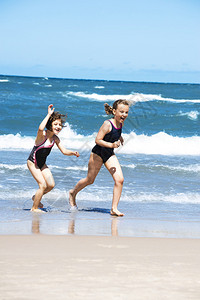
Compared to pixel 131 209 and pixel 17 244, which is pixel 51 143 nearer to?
Result: pixel 131 209

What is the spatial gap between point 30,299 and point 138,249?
151cm

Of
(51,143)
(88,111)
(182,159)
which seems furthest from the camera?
(88,111)

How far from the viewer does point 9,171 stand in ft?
31.6

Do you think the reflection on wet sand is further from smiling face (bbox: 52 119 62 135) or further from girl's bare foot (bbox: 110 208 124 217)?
smiling face (bbox: 52 119 62 135)

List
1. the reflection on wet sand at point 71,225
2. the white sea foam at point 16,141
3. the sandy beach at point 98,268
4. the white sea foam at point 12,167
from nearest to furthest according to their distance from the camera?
the sandy beach at point 98,268 → the reflection on wet sand at point 71,225 → the white sea foam at point 12,167 → the white sea foam at point 16,141

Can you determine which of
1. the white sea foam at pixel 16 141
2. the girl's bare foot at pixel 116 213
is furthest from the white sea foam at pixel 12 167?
the white sea foam at pixel 16 141

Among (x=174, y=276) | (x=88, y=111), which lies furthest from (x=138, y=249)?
(x=88, y=111)

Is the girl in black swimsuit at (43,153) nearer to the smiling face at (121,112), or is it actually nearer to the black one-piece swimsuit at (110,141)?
the black one-piece swimsuit at (110,141)

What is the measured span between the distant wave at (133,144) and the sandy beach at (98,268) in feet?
31.9

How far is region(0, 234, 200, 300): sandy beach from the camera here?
10.5ft

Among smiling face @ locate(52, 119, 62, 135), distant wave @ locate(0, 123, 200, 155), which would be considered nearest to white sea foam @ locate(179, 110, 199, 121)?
distant wave @ locate(0, 123, 200, 155)

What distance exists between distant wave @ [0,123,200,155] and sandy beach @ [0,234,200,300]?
9.73 m

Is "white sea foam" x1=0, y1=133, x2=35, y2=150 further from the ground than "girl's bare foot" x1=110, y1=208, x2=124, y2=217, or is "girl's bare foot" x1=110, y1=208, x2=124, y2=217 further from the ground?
"girl's bare foot" x1=110, y1=208, x2=124, y2=217

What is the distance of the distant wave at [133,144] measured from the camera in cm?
1548
